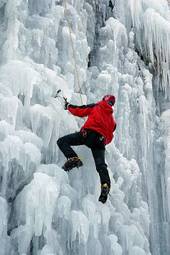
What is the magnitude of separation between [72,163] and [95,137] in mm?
440

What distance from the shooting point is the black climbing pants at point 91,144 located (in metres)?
5.91

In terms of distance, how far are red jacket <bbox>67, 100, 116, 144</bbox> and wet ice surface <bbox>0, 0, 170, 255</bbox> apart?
0.74 feet

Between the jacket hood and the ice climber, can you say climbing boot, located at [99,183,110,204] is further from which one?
the jacket hood

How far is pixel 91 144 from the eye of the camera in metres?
6.11

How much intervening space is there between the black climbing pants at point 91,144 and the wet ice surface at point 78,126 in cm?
22

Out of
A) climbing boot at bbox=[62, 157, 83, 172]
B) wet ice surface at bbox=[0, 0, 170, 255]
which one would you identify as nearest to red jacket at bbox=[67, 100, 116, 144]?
wet ice surface at bbox=[0, 0, 170, 255]

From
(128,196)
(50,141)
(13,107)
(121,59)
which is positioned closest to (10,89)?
(13,107)

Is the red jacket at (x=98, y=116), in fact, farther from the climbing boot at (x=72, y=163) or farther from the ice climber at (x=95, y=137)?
the climbing boot at (x=72, y=163)

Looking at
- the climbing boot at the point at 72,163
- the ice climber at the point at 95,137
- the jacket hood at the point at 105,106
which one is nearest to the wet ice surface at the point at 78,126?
the climbing boot at the point at 72,163

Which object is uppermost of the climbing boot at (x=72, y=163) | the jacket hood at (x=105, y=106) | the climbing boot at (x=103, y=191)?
the jacket hood at (x=105, y=106)

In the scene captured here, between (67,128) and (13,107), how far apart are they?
92cm

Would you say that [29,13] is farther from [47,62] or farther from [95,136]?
[95,136]

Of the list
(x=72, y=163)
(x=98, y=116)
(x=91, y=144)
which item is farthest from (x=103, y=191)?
(x=98, y=116)

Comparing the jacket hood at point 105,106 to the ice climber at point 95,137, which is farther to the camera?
the jacket hood at point 105,106
